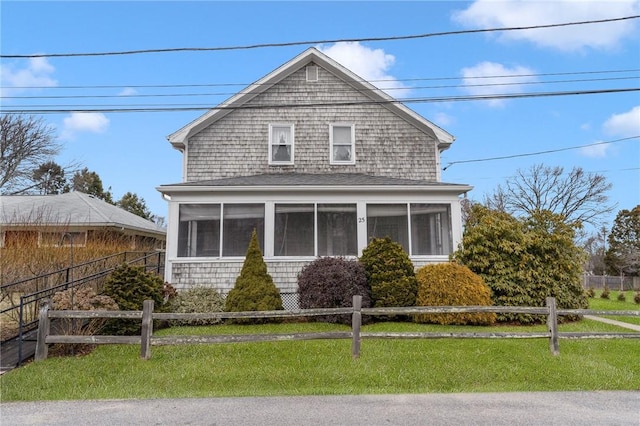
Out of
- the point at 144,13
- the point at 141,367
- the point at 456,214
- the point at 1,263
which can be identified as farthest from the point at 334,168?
the point at 1,263

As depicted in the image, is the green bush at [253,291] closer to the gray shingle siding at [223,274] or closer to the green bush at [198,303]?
the green bush at [198,303]

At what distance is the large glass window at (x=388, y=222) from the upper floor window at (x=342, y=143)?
8.45ft

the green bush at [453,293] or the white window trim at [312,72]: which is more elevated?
the white window trim at [312,72]

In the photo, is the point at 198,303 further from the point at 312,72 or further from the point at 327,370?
the point at 312,72

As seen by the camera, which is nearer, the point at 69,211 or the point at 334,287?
the point at 334,287

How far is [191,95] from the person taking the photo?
12047 mm

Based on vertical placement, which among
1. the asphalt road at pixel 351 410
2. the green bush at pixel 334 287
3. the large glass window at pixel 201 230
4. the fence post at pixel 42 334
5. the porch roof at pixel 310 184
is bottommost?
the asphalt road at pixel 351 410

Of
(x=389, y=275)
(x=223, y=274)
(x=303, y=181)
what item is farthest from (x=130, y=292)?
(x=389, y=275)

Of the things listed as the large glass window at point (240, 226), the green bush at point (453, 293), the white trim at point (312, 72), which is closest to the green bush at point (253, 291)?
the large glass window at point (240, 226)

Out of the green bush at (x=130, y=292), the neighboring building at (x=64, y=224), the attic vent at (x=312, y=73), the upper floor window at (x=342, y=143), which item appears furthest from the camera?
the attic vent at (x=312, y=73)

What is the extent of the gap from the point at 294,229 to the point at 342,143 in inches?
151

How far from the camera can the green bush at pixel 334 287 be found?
9.20 meters

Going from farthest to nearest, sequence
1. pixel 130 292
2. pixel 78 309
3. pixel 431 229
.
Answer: pixel 431 229 < pixel 130 292 < pixel 78 309

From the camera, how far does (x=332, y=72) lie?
13750 mm
